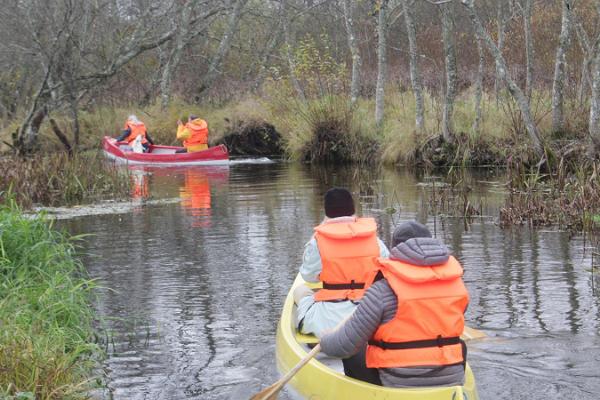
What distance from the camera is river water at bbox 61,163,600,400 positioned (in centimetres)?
760

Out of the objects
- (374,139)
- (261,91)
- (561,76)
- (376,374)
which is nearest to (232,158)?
(261,91)

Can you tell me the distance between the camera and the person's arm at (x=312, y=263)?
740 cm

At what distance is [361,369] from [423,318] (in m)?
0.85

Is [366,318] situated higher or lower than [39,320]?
higher

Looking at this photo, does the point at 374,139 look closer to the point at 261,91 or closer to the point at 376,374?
the point at 261,91

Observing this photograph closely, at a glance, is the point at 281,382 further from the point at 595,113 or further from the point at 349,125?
the point at 349,125

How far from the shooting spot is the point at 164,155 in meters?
28.2

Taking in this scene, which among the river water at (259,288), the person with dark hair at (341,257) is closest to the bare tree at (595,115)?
the river water at (259,288)

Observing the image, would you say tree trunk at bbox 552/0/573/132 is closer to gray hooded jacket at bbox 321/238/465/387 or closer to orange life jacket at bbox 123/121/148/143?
gray hooded jacket at bbox 321/238/465/387

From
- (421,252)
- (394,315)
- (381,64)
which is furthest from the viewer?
(381,64)

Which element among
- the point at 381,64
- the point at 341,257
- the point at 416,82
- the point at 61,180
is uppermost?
the point at 381,64

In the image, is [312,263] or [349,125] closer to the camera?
[312,263]

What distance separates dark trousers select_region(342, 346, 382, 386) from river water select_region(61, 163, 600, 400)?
1.35 m

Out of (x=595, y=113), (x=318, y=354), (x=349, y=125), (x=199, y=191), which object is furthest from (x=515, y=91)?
(x=318, y=354)
